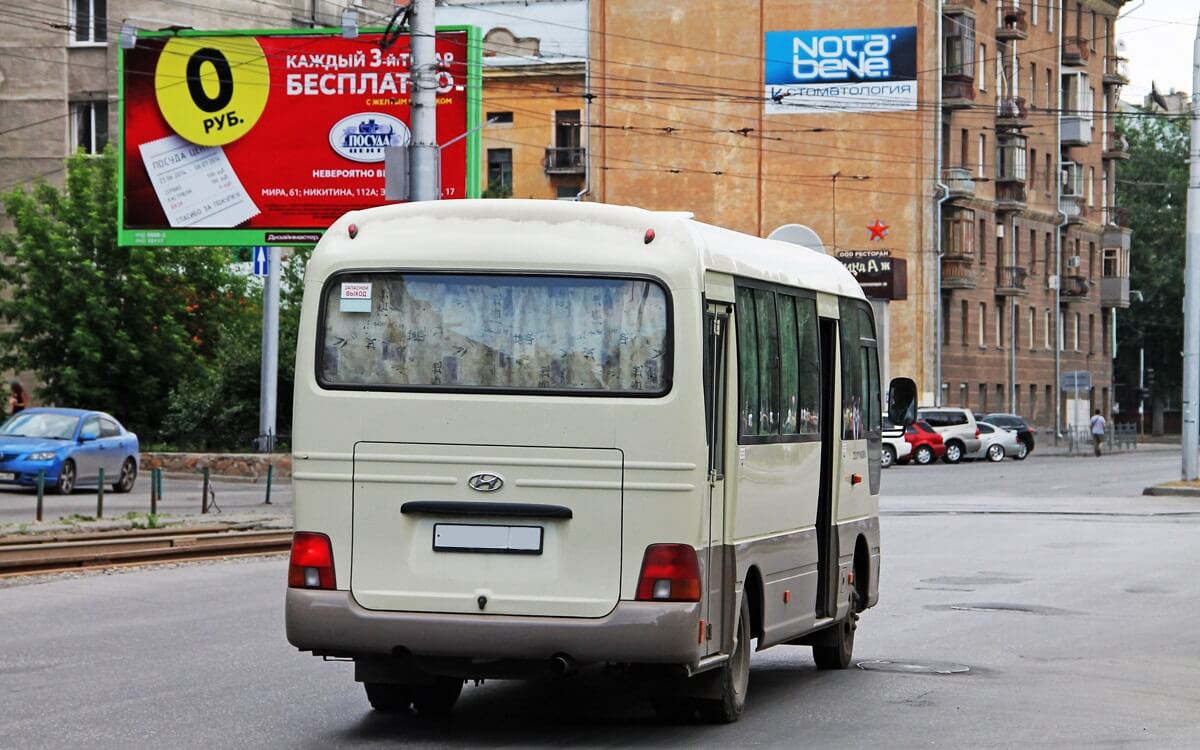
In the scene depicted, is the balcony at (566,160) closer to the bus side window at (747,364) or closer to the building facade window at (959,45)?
the building facade window at (959,45)

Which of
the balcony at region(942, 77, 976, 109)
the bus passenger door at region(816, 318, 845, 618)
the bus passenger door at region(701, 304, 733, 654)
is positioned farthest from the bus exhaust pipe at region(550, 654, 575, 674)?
the balcony at region(942, 77, 976, 109)

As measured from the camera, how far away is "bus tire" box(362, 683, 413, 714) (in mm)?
10844

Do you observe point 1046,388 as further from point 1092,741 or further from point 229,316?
point 1092,741

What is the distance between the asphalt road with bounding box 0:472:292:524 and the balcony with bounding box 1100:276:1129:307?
56338 millimetres

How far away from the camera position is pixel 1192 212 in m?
42.5

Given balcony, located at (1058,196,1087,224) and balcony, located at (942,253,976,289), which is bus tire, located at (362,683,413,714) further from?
balcony, located at (1058,196,1087,224)

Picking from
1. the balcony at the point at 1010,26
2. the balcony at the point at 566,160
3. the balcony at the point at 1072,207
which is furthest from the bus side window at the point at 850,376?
the balcony at the point at 1072,207

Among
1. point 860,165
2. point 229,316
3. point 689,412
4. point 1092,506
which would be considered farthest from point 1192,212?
point 689,412

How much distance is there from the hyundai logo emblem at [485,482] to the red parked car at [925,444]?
52.1 metres

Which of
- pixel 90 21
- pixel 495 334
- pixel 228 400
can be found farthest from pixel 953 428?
pixel 495 334

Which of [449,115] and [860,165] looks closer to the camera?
[449,115]

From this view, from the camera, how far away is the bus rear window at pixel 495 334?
9977mm

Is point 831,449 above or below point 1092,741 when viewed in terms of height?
above

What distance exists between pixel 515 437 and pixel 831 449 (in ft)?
11.0
